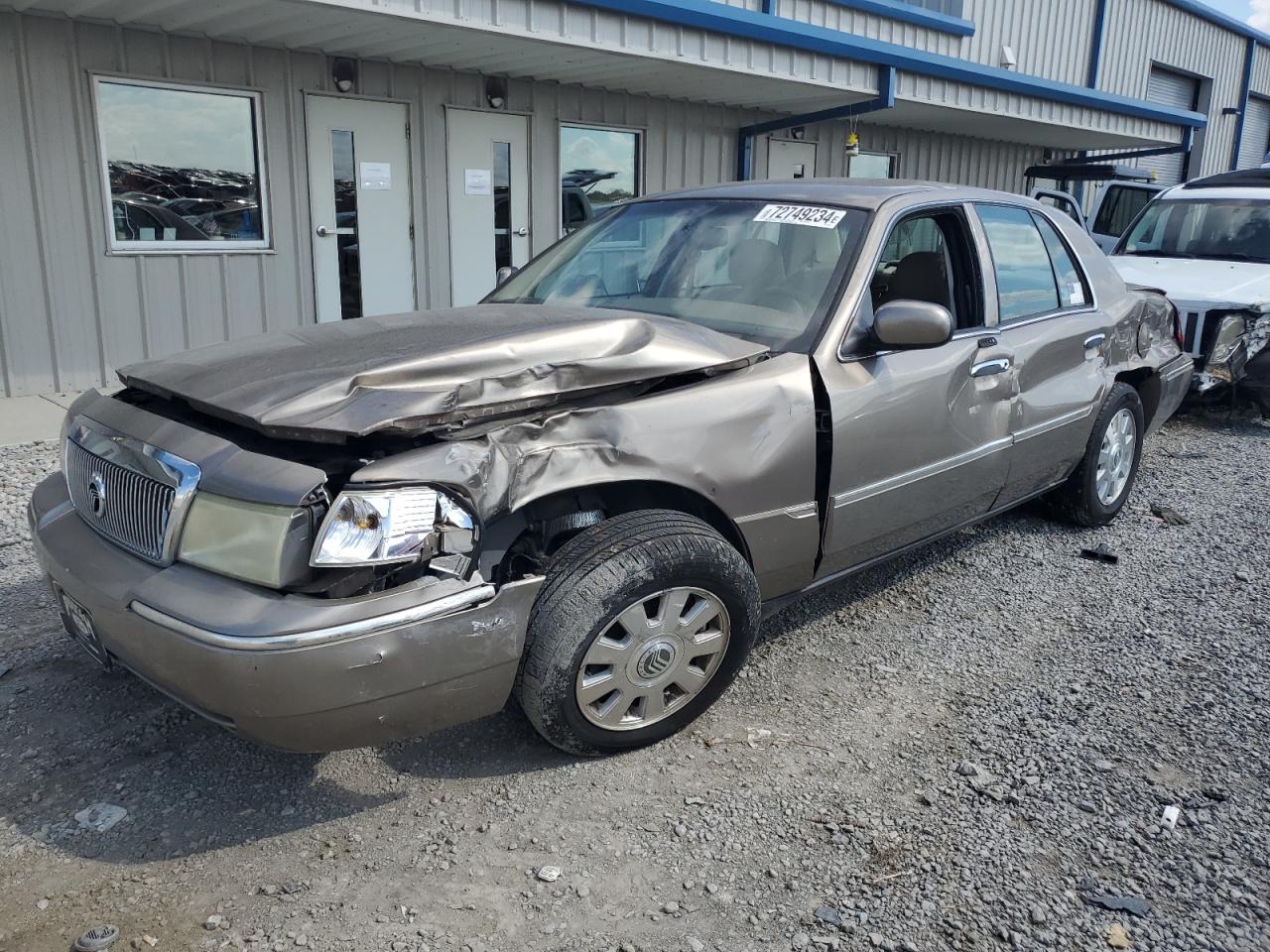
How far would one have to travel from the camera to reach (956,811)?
281cm

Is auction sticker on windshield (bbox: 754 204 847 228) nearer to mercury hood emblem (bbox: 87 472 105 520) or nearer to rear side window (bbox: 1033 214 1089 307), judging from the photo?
rear side window (bbox: 1033 214 1089 307)

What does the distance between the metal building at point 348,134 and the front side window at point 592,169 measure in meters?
0.03

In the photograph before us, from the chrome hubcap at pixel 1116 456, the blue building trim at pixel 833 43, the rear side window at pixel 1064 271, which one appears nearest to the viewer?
the rear side window at pixel 1064 271

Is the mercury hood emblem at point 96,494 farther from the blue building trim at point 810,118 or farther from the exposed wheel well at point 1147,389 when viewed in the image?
the blue building trim at point 810,118

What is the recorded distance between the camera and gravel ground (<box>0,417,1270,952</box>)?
7.78ft

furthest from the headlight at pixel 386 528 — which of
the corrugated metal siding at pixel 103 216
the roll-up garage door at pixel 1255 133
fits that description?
the roll-up garage door at pixel 1255 133

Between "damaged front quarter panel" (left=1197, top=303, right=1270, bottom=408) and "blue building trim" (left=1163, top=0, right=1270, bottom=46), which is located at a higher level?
"blue building trim" (left=1163, top=0, right=1270, bottom=46)

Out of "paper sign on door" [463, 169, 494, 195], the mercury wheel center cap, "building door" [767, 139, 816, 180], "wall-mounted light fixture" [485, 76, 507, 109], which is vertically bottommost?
the mercury wheel center cap

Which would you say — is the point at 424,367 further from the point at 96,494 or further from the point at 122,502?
the point at 96,494

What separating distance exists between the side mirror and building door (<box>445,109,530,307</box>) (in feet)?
22.3

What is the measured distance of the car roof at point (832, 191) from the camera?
12.6ft

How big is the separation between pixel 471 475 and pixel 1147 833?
2.04 metres

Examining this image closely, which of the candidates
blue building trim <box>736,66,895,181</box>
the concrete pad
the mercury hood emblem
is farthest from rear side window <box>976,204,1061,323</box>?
Answer: blue building trim <box>736,66,895,181</box>

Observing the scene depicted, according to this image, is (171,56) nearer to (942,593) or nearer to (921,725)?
(942,593)
